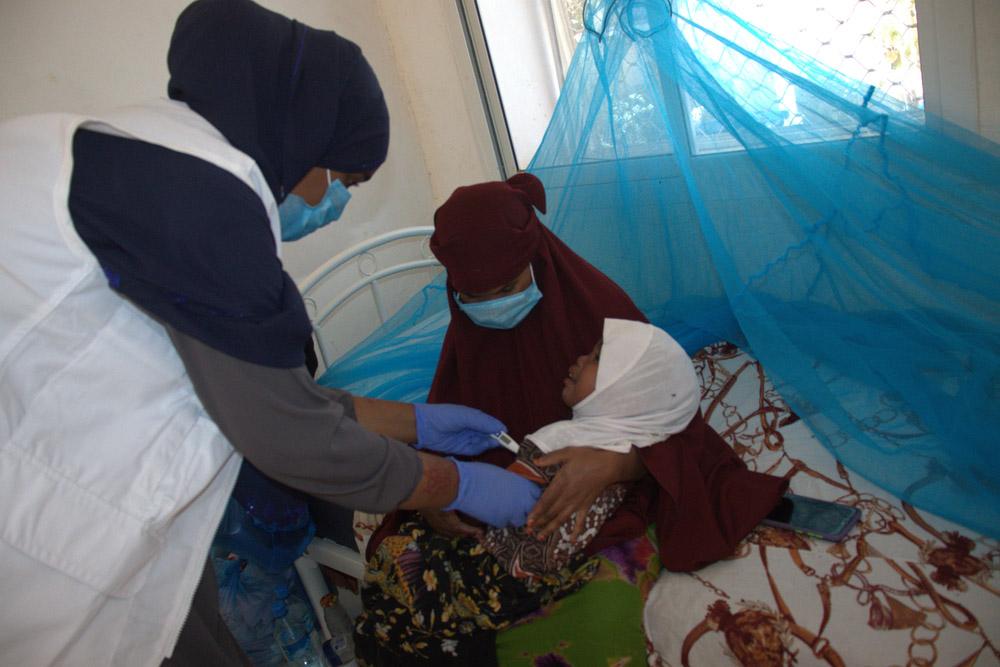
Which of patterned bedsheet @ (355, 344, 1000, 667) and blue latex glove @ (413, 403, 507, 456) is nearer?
patterned bedsheet @ (355, 344, 1000, 667)

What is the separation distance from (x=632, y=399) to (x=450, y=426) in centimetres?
44

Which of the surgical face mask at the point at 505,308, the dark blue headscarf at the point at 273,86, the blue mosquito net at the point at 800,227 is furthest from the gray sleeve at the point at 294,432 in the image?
the blue mosquito net at the point at 800,227

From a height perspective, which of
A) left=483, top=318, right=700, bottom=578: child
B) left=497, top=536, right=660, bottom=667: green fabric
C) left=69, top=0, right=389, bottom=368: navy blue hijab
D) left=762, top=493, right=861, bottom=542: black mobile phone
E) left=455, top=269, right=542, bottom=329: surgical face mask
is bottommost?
left=497, top=536, right=660, bottom=667: green fabric

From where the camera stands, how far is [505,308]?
177 cm

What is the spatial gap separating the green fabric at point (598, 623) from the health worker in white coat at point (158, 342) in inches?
21.5

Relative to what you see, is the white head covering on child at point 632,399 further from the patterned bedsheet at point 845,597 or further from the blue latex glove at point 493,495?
the patterned bedsheet at point 845,597

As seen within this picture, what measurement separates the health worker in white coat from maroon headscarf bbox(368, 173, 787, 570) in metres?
0.53

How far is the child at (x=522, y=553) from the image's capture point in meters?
1.55

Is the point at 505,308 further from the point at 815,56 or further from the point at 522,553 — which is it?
the point at 815,56

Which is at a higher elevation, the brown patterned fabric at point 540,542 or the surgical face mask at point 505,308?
the surgical face mask at point 505,308

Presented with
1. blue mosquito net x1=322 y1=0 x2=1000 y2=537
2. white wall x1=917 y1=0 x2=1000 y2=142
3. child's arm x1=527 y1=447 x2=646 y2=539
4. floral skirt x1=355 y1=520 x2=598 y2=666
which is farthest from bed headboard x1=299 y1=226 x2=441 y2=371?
white wall x1=917 y1=0 x2=1000 y2=142

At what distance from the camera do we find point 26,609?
1083mm

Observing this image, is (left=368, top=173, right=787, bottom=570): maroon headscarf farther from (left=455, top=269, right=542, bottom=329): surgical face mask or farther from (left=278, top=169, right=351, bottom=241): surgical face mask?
(left=278, top=169, right=351, bottom=241): surgical face mask

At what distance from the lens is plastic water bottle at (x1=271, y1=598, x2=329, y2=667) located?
241 centimetres
